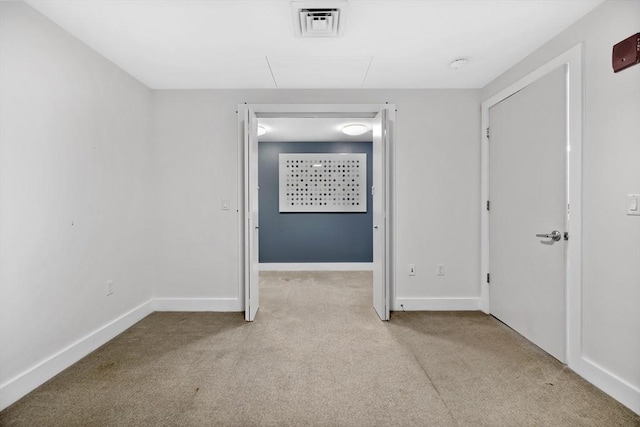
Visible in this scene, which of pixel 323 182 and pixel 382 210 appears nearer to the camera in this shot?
pixel 382 210

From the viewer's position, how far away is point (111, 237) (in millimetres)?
2656

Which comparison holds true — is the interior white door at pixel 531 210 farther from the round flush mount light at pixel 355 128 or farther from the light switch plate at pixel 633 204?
the round flush mount light at pixel 355 128

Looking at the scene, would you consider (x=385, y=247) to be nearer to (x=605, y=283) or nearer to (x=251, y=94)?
(x=605, y=283)

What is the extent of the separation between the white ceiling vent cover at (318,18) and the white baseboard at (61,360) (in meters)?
2.71

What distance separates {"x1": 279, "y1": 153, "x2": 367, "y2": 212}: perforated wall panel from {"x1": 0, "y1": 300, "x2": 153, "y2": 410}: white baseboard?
305cm

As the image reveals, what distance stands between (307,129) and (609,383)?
4050mm

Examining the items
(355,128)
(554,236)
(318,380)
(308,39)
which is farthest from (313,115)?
(318,380)

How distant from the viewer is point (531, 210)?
2.51m

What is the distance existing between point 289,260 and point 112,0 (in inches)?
167

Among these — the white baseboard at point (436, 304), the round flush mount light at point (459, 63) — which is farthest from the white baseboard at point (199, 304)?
the round flush mount light at point (459, 63)

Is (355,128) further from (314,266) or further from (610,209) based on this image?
(610,209)

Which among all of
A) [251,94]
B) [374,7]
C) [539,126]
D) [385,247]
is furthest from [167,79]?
[539,126]

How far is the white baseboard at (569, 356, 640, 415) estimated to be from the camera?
1701 millimetres

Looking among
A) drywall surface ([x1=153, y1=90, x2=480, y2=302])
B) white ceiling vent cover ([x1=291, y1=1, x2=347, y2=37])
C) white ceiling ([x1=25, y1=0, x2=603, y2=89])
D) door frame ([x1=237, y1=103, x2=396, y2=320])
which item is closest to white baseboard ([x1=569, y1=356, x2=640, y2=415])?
drywall surface ([x1=153, y1=90, x2=480, y2=302])
